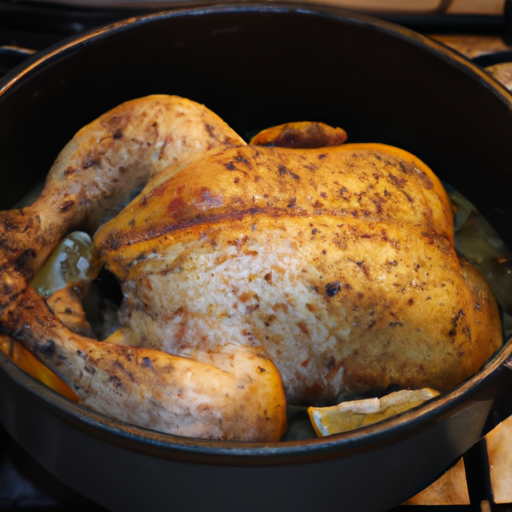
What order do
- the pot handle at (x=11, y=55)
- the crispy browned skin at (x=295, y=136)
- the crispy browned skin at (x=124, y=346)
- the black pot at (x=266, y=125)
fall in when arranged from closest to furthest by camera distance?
the black pot at (x=266, y=125), the crispy browned skin at (x=124, y=346), the crispy browned skin at (x=295, y=136), the pot handle at (x=11, y=55)

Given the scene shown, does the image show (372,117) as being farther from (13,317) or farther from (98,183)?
(13,317)

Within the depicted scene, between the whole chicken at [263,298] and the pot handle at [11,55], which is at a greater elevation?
the pot handle at [11,55]

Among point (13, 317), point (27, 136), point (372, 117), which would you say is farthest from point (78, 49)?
point (372, 117)

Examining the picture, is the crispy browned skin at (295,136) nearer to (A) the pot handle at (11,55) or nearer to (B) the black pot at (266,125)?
(B) the black pot at (266,125)

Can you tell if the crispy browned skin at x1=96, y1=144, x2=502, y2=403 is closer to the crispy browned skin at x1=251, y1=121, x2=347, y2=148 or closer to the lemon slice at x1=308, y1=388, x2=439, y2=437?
the lemon slice at x1=308, y1=388, x2=439, y2=437

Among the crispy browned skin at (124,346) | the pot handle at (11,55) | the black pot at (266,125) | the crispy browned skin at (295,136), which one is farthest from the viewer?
the pot handle at (11,55)

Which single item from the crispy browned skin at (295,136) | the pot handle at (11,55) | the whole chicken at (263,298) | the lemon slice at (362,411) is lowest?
the lemon slice at (362,411)

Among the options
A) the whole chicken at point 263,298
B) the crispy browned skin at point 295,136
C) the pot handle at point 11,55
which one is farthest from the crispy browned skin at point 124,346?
the pot handle at point 11,55

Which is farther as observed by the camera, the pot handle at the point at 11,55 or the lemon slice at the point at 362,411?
the pot handle at the point at 11,55
